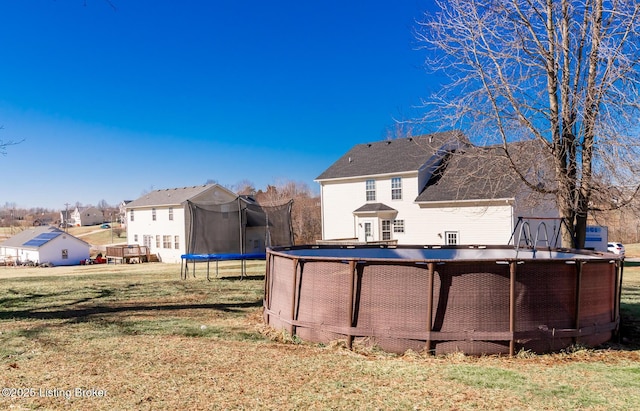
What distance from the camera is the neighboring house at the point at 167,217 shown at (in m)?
37.2

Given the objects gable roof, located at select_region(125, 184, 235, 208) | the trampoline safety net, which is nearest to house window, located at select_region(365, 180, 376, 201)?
the trampoline safety net

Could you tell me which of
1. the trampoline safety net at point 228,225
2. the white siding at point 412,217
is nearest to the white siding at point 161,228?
the white siding at point 412,217

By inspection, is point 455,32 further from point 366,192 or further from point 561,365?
point 366,192

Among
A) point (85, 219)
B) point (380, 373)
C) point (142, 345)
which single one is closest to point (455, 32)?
point (380, 373)

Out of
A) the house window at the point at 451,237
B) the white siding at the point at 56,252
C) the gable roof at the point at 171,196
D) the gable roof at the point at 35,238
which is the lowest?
the white siding at the point at 56,252

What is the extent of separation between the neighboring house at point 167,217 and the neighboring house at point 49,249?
8358mm

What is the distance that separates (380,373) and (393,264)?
164cm

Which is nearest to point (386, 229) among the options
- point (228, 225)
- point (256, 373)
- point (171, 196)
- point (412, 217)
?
point (412, 217)

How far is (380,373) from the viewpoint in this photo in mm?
5730

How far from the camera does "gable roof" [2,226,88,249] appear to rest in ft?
152

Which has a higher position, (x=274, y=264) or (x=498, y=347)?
(x=274, y=264)

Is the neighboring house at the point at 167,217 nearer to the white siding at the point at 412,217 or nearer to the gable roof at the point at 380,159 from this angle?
the gable roof at the point at 380,159

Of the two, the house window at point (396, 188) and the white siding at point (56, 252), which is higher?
the house window at point (396, 188)

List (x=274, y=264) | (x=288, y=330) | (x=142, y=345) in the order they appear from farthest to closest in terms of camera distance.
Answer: (x=274, y=264)
(x=288, y=330)
(x=142, y=345)
